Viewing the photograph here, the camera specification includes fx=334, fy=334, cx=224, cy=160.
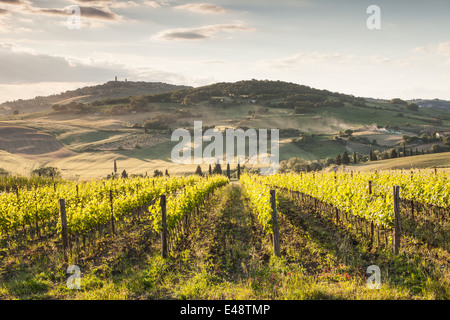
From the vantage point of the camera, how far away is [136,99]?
12544 cm

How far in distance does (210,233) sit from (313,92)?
450 feet

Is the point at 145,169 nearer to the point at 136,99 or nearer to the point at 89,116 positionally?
the point at 89,116

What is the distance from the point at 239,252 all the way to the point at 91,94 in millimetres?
170793

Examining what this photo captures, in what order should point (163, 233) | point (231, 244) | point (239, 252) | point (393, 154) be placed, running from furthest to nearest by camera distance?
point (393, 154) < point (231, 244) < point (239, 252) < point (163, 233)

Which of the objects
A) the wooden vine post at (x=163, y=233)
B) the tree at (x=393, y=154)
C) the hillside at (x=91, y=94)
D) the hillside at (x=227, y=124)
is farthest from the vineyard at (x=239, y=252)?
the hillside at (x=91, y=94)

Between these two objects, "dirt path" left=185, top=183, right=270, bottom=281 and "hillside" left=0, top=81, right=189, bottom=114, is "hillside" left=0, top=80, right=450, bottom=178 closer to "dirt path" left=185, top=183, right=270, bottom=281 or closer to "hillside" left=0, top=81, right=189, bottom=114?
"hillside" left=0, top=81, right=189, bottom=114

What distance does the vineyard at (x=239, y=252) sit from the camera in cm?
696

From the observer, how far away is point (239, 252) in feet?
32.0

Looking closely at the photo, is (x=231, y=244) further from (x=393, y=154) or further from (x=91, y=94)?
(x=91, y=94)

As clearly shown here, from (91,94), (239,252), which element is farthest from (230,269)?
(91,94)

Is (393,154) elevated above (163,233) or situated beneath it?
situated beneath

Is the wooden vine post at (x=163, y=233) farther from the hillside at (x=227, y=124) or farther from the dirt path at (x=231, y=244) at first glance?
the hillside at (x=227, y=124)

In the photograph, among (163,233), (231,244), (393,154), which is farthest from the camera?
(393,154)

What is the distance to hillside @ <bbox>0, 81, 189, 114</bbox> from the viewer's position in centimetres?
15138
